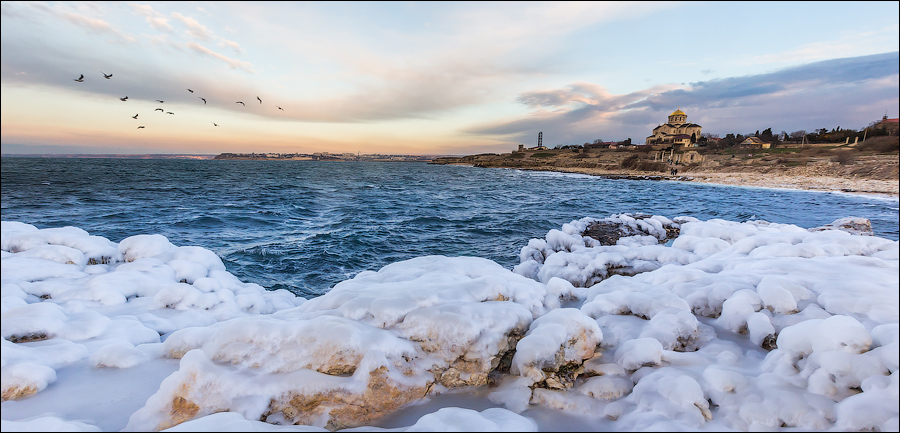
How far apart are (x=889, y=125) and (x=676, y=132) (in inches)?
4212

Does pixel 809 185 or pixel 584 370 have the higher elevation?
pixel 809 185

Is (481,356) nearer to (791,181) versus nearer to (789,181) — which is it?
(791,181)

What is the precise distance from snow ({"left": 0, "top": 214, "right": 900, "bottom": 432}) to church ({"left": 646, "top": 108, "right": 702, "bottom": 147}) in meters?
96.7

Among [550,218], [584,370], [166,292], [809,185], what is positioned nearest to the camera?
[584,370]

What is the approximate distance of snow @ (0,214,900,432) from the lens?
3.08 m

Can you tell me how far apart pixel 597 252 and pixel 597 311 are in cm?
435

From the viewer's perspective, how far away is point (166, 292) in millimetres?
6184

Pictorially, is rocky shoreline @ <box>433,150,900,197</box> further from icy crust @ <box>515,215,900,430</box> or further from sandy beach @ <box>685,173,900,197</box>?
icy crust @ <box>515,215,900,430</box>

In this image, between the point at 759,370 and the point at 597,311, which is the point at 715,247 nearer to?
the point at 597,311

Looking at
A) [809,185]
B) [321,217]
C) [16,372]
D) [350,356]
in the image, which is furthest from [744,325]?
[809,185]

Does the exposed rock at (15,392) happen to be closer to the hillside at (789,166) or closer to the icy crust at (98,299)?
the icy crust at (98,299)

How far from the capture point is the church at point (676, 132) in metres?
88.1

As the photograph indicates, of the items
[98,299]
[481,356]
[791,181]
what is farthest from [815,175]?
[98,299]

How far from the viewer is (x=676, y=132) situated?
91750 mm
